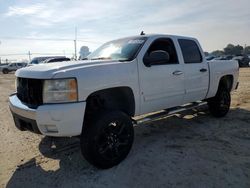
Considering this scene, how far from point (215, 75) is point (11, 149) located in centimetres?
465

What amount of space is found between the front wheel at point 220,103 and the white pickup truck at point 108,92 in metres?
1.18

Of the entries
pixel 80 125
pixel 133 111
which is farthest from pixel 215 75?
pixel 80 125

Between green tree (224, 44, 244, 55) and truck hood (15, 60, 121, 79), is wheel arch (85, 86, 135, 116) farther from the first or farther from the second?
green tree (224, 44, 244, 55)

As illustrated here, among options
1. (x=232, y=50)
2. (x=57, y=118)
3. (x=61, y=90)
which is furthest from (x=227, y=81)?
(x=232, y=50)

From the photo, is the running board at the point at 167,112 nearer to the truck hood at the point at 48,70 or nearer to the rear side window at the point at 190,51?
the rear side window at the point at 190,51

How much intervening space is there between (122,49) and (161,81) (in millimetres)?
889

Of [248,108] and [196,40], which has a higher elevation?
[196,40]

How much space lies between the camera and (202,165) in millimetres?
4027

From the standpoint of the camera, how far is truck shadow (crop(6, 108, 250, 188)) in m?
3.65

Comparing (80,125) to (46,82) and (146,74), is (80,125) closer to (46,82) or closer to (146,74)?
(46,82)

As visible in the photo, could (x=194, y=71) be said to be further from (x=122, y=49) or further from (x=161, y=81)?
(x=122, y=49)

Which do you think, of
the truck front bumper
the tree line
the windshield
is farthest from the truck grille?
the tree line

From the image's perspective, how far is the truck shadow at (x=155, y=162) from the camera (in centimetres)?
365

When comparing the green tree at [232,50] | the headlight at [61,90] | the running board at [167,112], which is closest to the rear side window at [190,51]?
the running board at [167,112]
